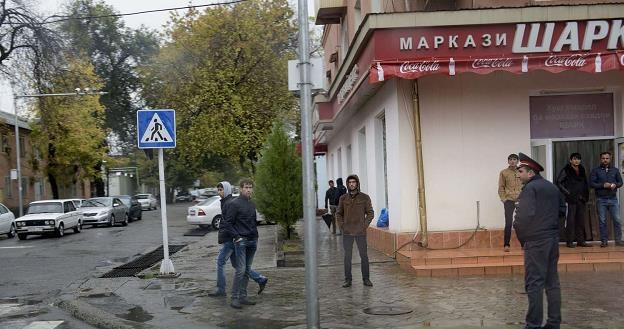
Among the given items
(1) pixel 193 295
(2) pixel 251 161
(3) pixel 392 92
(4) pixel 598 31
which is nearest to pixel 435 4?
(3) pixel 392 92

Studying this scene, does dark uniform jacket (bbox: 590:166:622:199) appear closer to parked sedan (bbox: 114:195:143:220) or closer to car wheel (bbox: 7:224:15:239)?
car wheel (bbox: 7:224:15:239)

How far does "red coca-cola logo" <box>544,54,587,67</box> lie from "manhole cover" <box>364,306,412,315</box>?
5.25 meters

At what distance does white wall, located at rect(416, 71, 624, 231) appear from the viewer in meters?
11.6

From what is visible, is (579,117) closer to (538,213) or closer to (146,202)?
(538,213)

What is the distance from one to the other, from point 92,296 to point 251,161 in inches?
931

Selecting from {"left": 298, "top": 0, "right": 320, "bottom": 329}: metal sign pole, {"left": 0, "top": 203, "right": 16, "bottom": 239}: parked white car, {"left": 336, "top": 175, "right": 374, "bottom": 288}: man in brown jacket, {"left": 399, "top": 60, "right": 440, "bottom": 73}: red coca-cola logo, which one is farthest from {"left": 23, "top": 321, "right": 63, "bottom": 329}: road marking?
{"left": 0, "top": 203, "right": 16, "bottom": 239}: parked white car

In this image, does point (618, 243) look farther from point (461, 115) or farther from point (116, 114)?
point (116, 114)

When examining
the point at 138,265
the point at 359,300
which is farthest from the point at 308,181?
the point at 138,265

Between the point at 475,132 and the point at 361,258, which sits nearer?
the point at 361,258

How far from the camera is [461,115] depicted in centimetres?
1159

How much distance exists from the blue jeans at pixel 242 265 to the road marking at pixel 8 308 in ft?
10.8

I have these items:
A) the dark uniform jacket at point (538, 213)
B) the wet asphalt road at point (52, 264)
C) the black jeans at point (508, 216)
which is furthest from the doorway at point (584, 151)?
the wet asphalt road at point (52, 264)

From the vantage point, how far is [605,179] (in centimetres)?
1081

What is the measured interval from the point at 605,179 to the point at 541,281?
18.2ft
